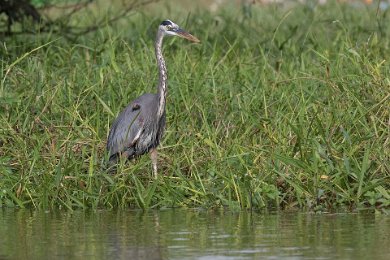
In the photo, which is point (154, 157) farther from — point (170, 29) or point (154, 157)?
point (170, 29)

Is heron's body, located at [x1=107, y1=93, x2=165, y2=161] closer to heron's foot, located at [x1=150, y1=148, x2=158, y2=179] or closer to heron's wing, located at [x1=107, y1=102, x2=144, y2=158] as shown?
heron's wing, located at [x1=107, y1=102, x2=144, y2=158]

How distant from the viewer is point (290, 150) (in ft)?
31.0

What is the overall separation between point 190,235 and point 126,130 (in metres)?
2.31

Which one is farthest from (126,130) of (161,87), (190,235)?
(190,235)

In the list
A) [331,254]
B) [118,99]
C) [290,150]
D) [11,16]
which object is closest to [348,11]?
[11,16]

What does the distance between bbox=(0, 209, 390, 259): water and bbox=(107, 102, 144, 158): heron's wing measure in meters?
1.01

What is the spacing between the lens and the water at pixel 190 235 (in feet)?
23.3

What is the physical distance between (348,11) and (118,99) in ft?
25.0

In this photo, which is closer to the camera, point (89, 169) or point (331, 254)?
point (331, 254)

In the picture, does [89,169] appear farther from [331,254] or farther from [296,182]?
[331,254]

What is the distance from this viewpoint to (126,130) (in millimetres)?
9961

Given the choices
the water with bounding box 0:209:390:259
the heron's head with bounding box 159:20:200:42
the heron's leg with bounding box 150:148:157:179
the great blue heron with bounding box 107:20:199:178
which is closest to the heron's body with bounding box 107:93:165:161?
the great blue heron with bounding box 107:20:199:178

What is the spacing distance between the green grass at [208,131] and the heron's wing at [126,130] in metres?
0.16

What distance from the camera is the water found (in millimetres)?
7094
